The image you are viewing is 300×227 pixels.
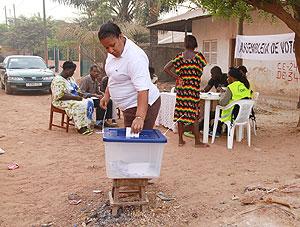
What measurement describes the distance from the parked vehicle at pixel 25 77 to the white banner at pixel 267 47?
6748 mm

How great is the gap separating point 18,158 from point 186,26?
11.3 metres

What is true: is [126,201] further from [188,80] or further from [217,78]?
[217,78]

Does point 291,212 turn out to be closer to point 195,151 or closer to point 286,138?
point 195,151

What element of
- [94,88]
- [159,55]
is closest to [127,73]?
[94,88]

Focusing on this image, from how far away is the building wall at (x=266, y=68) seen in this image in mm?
9727

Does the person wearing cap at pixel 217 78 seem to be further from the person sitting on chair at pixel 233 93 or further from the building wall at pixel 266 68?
the building wall at pixel 266 68

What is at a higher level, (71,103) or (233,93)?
(233,93)

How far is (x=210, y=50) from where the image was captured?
44.9 feet

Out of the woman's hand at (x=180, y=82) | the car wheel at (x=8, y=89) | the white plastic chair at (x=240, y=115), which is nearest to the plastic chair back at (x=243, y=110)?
the white plastic chair at (x=240, y=115)

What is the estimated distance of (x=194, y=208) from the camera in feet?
10.6

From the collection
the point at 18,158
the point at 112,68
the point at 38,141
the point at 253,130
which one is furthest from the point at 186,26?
the point at 112,68

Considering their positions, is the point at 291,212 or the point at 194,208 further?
the point at 194,208

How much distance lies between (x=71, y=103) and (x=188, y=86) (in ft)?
7.39

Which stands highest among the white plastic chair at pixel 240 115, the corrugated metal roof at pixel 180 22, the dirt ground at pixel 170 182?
the corrugated metal roof at pixel 180 22
